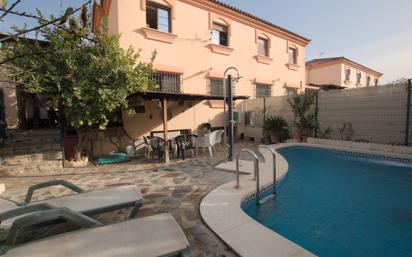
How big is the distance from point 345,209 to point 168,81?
28.5ft

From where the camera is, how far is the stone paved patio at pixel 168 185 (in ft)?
9.79

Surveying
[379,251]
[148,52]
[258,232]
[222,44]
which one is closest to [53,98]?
[148,52]

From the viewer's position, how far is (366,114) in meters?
8.91

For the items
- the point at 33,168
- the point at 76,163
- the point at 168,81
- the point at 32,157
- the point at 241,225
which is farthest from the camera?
the point at 168,81

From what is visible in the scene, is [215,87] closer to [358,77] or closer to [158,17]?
[158,17]

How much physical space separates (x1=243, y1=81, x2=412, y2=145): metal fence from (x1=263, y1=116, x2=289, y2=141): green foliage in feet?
2.00

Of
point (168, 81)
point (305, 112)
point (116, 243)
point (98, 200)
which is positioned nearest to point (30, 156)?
point (98, 200)

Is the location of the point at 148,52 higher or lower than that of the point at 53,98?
higher

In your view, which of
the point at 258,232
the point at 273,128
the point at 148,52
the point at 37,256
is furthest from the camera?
the point at 273,128

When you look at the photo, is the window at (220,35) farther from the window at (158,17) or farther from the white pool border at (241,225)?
the white pool border at (241,225)

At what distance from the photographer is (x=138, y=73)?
7.08m

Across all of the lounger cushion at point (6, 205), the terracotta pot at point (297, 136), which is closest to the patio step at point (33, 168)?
the lounger cushion at point (6, 205)

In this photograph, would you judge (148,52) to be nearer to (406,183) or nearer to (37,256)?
(37,256)

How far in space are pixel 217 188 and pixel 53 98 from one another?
19.3 ft
